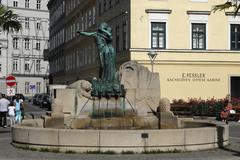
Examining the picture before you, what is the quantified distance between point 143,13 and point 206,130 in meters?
28.9

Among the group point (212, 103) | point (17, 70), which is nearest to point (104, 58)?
point (212, 103)

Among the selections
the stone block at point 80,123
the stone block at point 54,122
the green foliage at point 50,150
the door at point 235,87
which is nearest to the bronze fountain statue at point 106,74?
the stone block at point 80,123

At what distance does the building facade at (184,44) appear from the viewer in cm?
4359

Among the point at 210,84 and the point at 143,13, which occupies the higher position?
the point at 143,13

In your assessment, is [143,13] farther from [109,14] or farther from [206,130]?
[206,130]

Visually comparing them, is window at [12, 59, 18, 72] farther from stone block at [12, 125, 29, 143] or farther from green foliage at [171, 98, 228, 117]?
stone block at [12, 125, 29, 143]

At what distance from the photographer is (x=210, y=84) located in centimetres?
4497

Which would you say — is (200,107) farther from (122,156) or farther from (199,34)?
(122,156)

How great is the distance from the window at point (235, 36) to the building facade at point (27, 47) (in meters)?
65.0

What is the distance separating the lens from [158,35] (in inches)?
1730

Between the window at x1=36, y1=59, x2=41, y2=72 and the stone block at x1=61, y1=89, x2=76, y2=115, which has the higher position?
the window at x1=36, y1=59, x2=41, y2=72

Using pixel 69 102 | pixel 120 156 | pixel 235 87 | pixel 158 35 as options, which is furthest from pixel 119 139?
pixel 235 87

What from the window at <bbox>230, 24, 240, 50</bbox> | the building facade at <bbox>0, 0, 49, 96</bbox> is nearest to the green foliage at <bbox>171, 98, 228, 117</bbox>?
the window at <bbox>230, 24, 240, 50</bbox>

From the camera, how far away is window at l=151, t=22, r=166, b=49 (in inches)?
1725
